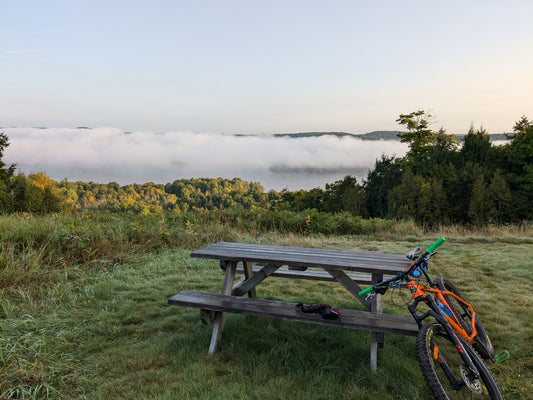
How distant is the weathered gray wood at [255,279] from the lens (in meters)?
3.46

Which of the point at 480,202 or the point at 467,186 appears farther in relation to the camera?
the point at 467,186

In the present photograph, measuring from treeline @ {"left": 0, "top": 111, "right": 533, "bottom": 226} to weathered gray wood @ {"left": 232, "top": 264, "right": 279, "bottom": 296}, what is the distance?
17.0m

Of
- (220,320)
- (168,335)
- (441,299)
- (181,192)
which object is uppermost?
(441,299)

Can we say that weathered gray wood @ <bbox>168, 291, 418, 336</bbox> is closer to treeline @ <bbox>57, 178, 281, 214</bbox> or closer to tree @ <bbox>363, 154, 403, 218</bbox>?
treeline @ <bbox>57, 178, 281, 214</bbox>

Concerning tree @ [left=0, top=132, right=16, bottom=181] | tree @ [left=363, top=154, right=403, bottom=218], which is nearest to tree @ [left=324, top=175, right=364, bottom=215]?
tree @ [left=363, top=154, right=403, bottom=218]

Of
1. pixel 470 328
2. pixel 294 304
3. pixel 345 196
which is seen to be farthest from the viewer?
pixel 345 196

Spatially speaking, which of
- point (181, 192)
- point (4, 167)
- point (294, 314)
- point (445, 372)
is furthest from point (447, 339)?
point (181, 192)

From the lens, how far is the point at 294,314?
2.90 m

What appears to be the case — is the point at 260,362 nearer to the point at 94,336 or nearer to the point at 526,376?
the point at 94,336

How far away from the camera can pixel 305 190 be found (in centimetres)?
6016

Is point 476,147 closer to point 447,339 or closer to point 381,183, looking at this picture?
point 381,183

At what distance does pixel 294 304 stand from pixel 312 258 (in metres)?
0.44

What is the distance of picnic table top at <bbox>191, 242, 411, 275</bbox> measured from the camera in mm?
2992

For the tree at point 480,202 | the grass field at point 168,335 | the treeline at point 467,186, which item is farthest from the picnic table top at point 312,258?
the tree at point 480,202
